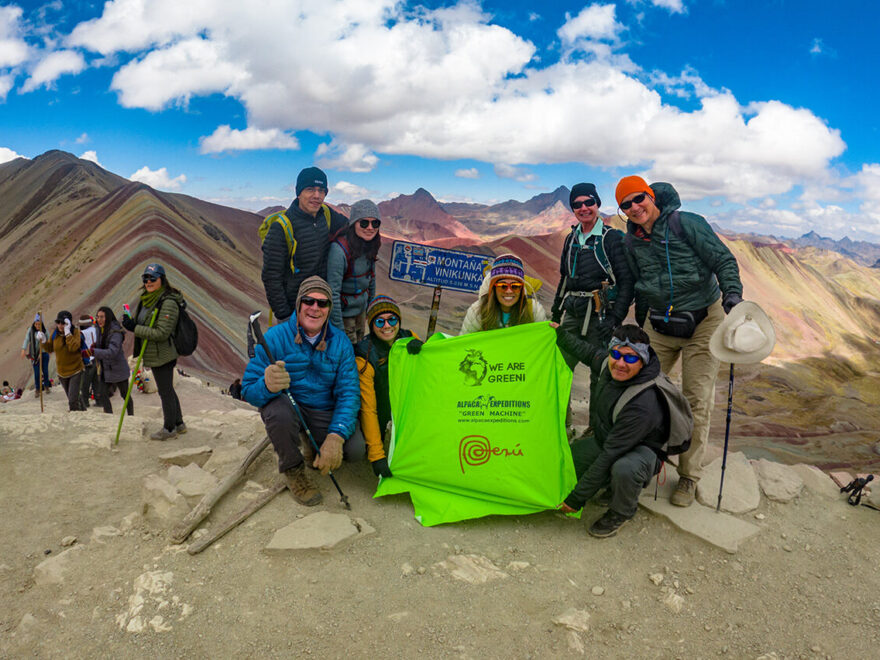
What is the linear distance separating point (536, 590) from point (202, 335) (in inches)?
697

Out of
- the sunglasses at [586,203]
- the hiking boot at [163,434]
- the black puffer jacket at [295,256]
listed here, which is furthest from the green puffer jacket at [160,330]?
the sunglasses at [586,203]

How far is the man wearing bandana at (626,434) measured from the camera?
12.1ft

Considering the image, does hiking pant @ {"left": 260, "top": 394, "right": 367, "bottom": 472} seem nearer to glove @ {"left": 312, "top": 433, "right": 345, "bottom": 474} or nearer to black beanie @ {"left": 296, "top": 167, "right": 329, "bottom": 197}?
glove @ {"left": 312, "top": 433, "right": 345, "bottom": 474}

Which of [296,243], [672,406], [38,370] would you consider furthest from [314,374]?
[38,370]

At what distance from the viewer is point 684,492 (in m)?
4.27

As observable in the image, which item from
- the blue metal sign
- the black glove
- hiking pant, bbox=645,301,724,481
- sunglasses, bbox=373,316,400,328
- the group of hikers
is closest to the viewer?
the group of hikers

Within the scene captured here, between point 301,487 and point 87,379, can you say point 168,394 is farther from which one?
point 87,379

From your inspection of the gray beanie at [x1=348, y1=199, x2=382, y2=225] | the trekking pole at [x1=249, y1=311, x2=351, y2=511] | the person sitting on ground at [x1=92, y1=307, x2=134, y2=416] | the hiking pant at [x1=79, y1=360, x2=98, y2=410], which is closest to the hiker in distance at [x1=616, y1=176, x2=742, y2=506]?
the gray beanie at [x1=348, y1=199, x2=382, y2=225]

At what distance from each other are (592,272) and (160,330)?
15.8ft

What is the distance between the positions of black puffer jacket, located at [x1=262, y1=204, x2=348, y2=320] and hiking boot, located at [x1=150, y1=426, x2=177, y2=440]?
264cm

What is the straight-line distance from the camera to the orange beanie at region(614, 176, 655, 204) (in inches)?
163

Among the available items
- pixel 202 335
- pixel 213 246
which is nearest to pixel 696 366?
pixel 202 335

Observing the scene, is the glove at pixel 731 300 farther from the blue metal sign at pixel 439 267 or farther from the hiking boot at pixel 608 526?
the blue metal sign at pixel 439 267

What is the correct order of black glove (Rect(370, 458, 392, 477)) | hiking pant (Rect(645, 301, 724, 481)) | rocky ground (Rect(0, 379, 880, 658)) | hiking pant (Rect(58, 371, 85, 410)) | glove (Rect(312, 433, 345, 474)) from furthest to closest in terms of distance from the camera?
hiking pant (Rect(58, 371, 85, 410)), black glove (Rect(370, 458, 392, 477)), hiking pant (Rect(645, 301, 724, 481)), glove (Rect(312, 433, 345, 474)), rocky ground (Rect(0, 379, 880, 658))
